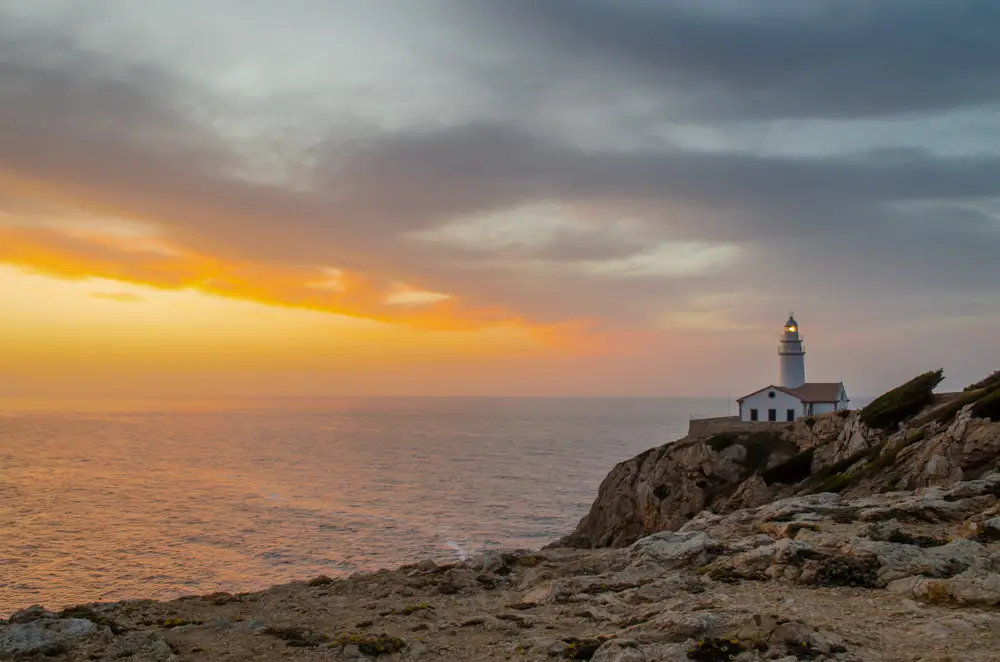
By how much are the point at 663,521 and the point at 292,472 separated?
71035 mm

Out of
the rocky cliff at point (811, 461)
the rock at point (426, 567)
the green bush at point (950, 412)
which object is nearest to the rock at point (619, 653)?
the rock at point (426, 567)

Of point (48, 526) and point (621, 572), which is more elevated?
point (621, 572)

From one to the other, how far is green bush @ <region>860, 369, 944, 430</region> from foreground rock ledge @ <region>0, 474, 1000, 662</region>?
20462mm

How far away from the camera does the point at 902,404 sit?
41312 mm

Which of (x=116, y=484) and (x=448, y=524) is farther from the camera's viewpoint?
(x=116, y=484)

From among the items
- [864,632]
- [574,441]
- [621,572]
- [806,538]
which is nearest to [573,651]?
[864,632]

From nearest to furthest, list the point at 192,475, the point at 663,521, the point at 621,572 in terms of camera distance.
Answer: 1. the point at 621,572
2. the point at 663,521
3. the point at 192,475

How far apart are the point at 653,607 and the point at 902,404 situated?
33951mm

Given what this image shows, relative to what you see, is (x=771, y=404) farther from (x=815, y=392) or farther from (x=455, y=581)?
(x=455, y=581)

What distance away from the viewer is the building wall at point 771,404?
73188 mm

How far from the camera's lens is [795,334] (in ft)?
288

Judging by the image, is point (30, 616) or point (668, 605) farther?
point (30, 616)

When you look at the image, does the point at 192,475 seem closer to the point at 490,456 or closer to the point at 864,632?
the point at 490,456

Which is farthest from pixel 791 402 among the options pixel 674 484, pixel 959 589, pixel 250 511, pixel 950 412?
pixel 959 589
